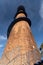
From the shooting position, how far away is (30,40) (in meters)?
10.8

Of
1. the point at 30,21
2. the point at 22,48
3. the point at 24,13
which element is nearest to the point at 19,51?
the point at 22,48

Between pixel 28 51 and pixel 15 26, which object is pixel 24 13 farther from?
pixel 28 51

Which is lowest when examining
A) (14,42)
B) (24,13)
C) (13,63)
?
(13,63)

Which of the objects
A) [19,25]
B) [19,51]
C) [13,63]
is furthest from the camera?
[19,25]

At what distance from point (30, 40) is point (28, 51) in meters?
1.23

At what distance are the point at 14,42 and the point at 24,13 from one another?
17.2 ft

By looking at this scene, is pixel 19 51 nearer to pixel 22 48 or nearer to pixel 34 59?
pixel 22 48

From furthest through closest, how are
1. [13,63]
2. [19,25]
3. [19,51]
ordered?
[19,25] → [19,51] → [13,63]

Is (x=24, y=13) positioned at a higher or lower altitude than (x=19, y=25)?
higher

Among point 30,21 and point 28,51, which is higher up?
point 30,21

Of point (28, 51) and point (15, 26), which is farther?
point (15, 26)

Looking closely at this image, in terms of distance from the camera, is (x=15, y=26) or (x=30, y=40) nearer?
(x=30, y=40)

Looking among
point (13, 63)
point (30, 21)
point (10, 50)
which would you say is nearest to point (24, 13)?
point (30, 21)

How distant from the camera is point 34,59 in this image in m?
9.46
